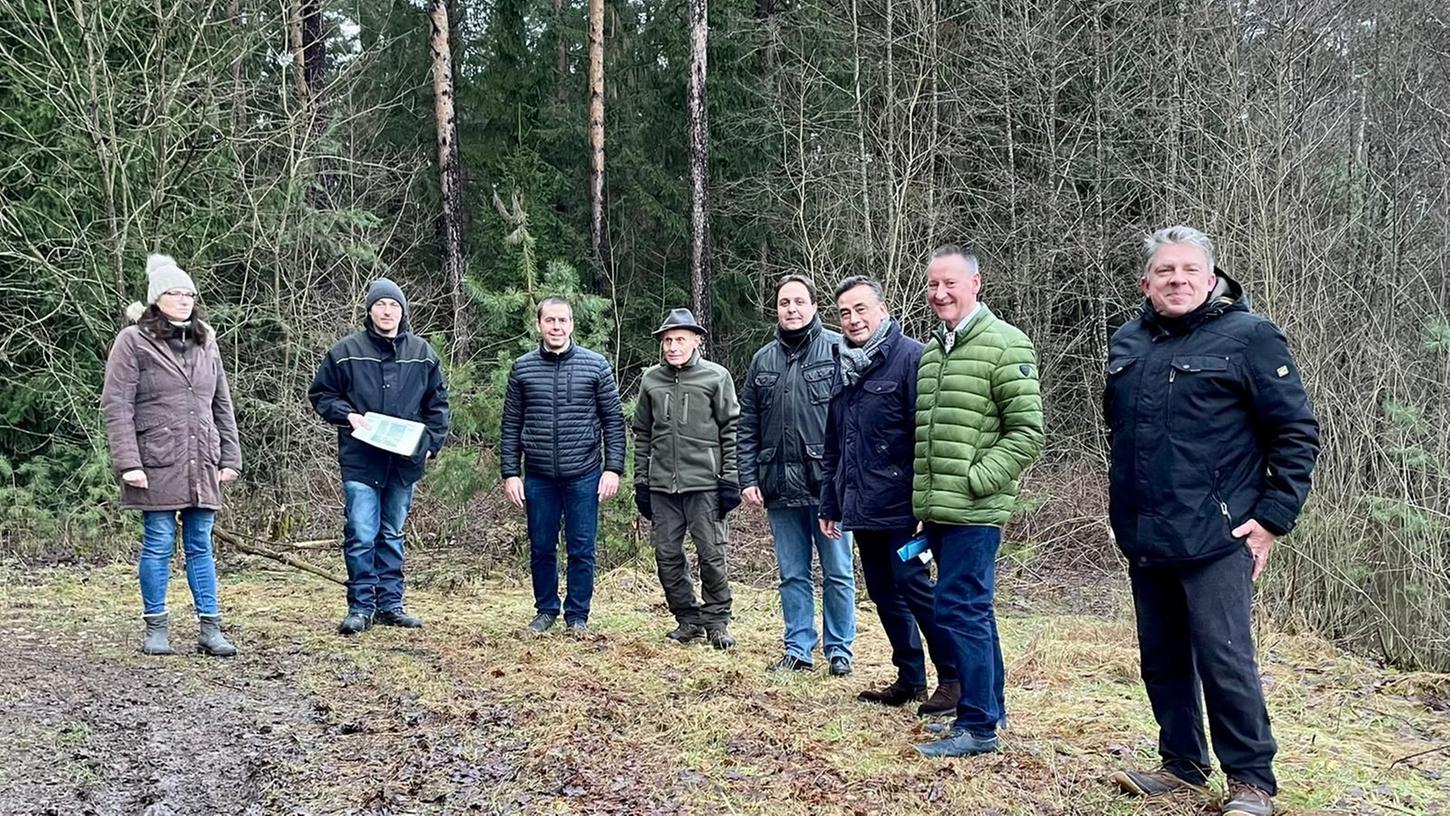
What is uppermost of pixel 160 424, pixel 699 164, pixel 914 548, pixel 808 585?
pixel 699 164

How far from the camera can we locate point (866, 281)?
4.93 metres

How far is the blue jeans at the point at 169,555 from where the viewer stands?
5.75 m

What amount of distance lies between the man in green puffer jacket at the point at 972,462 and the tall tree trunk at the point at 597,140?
14027 millimetres

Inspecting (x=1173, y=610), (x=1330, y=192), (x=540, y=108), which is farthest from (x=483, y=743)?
(x=540, y=108)

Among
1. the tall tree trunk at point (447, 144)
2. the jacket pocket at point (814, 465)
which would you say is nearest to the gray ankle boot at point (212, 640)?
the jacket pocket at point (814, 465)

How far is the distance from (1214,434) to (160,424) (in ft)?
16.5

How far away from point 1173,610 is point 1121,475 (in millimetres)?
505

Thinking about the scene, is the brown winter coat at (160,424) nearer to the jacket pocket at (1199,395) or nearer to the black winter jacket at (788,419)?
the black winter jacket at (788,419)

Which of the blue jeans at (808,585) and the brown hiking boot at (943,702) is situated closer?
the brown hiking boot at (943,702)

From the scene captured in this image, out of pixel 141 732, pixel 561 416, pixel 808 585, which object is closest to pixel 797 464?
pixel 808 585

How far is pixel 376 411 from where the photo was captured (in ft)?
21.4

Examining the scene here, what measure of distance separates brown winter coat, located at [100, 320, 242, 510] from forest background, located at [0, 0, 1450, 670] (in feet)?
10.1

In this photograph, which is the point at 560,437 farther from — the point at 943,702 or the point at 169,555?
the point at 943,702

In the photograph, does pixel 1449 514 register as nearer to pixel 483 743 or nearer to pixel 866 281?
pixel 866 281
